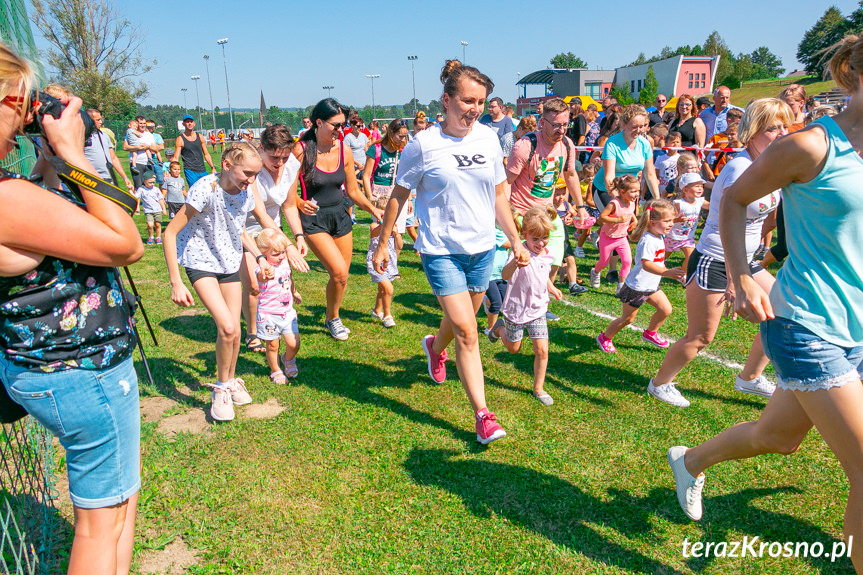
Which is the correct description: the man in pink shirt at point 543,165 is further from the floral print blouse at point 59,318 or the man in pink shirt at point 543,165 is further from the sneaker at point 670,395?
the floral print blouse at point 59,318

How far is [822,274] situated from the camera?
7.20ft

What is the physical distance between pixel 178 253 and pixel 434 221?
1.94 meters

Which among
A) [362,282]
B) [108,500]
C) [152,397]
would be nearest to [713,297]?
[108,500]

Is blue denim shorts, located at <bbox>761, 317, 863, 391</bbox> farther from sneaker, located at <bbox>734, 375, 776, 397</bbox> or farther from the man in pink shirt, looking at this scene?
the man in pink shirt

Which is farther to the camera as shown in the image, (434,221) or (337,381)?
(337,381)

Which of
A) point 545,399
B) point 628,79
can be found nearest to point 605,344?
point 545,399

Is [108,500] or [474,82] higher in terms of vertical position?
[474,82]

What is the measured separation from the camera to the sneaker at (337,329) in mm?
6137

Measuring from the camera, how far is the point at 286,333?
5.01 meters

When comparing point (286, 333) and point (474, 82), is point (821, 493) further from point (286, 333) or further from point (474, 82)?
point (286, 333)

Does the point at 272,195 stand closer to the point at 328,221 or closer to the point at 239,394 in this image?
the point at 328,221

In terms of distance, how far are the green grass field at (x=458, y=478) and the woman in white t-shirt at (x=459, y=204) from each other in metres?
0.52

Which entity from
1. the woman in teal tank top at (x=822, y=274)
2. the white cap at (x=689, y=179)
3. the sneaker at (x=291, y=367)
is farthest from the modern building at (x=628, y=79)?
the woman in teal tank top at (x=822, y=274)

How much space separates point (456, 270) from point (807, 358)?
2151 millimetres
